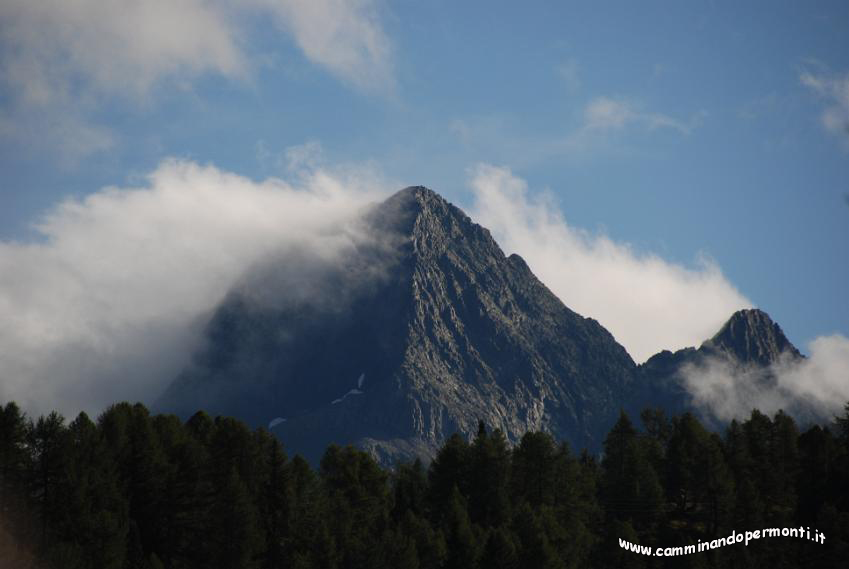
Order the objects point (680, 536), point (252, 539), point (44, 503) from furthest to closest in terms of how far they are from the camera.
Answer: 1. point (680, 536)
2. point (252, 539)
3. point (44, 503)

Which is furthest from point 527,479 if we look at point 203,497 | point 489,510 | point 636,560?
point 203,497

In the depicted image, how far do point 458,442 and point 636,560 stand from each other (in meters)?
29.1

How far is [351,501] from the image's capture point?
427ft

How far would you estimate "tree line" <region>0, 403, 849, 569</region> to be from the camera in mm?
105438

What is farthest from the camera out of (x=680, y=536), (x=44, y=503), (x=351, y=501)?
(x=680, y=536)

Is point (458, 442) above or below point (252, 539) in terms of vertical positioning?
above

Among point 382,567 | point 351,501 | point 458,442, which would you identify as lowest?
point 382,567

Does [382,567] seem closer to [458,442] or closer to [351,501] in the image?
[351,501]

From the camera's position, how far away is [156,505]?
11356cm

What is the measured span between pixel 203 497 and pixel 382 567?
20.0 metres

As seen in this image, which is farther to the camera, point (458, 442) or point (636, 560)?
point (458, 442)

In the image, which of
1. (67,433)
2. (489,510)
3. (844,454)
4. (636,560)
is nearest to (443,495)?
(489,510)

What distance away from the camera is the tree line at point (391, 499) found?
10544cm

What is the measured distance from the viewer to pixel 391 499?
13562cm
